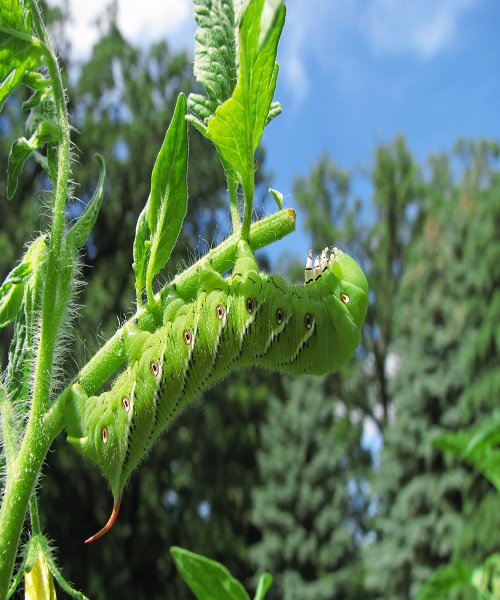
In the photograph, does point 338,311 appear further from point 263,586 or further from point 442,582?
point 442,582

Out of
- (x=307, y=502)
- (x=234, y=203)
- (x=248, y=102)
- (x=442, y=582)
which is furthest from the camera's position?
(x=307, y=502)

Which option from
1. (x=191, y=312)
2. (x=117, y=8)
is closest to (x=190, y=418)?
(x=117, y=8)

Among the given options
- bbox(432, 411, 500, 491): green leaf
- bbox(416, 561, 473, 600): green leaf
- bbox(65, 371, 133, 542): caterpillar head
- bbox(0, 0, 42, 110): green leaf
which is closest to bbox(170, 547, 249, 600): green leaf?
bbox(65, 371, 133, 542): caterpillar head

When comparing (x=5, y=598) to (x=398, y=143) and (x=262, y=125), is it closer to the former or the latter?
(x=262, y=125)

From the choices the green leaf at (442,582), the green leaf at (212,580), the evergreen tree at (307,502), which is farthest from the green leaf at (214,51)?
the evergreen tree at (307,502)

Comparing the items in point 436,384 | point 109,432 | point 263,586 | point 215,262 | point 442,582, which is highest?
point 436,384

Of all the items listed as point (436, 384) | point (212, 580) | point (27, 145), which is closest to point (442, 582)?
point (212, 580)
